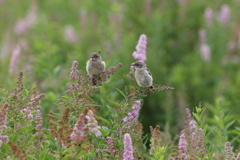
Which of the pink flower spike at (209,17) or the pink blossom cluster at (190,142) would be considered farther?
the pink flower spike at (209,17)

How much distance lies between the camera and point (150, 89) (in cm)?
329

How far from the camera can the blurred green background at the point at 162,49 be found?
6.62m

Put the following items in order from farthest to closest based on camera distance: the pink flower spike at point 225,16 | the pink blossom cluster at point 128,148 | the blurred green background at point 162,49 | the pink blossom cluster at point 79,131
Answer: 1. the pink flower spike at point 225,16
2. the blurred green background at point 162,49
3. the pink blossom cluster at point 128,148
4. the pink blossom cluster at point 79,131

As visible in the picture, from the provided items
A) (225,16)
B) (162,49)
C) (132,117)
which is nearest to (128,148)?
(132,117)

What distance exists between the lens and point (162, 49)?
7730 millimetres

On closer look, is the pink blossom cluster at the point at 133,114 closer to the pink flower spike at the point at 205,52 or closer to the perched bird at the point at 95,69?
the perched bird at the point at 95,69

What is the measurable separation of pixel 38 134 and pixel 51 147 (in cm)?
→ 18

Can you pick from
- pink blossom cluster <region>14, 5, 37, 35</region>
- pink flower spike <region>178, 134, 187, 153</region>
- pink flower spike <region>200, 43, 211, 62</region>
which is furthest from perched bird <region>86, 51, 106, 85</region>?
pink blossom cluster <region>14, 5, 37, 35</region>

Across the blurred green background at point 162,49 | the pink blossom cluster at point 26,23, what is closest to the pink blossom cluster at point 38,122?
the blurred green background at point 162,49

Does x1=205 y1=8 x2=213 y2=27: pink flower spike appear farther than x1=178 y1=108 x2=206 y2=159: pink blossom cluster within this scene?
Yes

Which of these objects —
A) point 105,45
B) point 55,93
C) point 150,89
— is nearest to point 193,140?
point 150,89

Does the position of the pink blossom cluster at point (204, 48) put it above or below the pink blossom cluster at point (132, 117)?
above

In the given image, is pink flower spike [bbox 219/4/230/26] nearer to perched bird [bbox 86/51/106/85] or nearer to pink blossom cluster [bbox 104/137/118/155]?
perched bird [bbox 86/51/106/85]

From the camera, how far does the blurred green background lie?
6.62 metres
